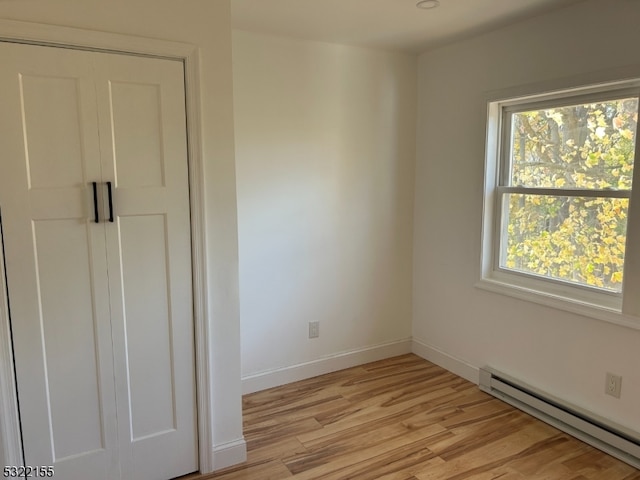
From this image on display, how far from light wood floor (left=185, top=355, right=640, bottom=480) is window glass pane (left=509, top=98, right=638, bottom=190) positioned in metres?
1.45

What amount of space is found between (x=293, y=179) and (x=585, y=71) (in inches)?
71.3

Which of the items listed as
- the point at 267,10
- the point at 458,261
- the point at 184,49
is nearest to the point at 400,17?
the point at 267,10

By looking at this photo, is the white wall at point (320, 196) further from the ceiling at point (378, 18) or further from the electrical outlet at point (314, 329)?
the ceiling at point (378, 18)

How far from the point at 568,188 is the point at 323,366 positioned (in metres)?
2.03

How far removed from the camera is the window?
98.4 inches

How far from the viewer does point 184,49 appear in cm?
204

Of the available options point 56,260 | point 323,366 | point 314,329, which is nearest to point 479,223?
point 314,329

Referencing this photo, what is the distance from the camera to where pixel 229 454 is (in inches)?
93.0

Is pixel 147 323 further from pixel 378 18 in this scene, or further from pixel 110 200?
pixel 378 18

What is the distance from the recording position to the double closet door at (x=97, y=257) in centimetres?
185

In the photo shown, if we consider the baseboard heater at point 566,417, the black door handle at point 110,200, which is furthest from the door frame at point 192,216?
the baseboard heater at point 566,417

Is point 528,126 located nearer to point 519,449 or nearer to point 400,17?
point 400,17

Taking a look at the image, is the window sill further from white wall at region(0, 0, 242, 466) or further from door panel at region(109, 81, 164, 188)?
door panel at region(109, 81, 164, 188)

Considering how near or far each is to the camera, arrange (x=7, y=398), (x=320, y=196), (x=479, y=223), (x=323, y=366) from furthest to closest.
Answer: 1. (x=323, y=366)
2. (x=320, y=196)
3. (x=479, y=223)
4. (x=7, y=398)
